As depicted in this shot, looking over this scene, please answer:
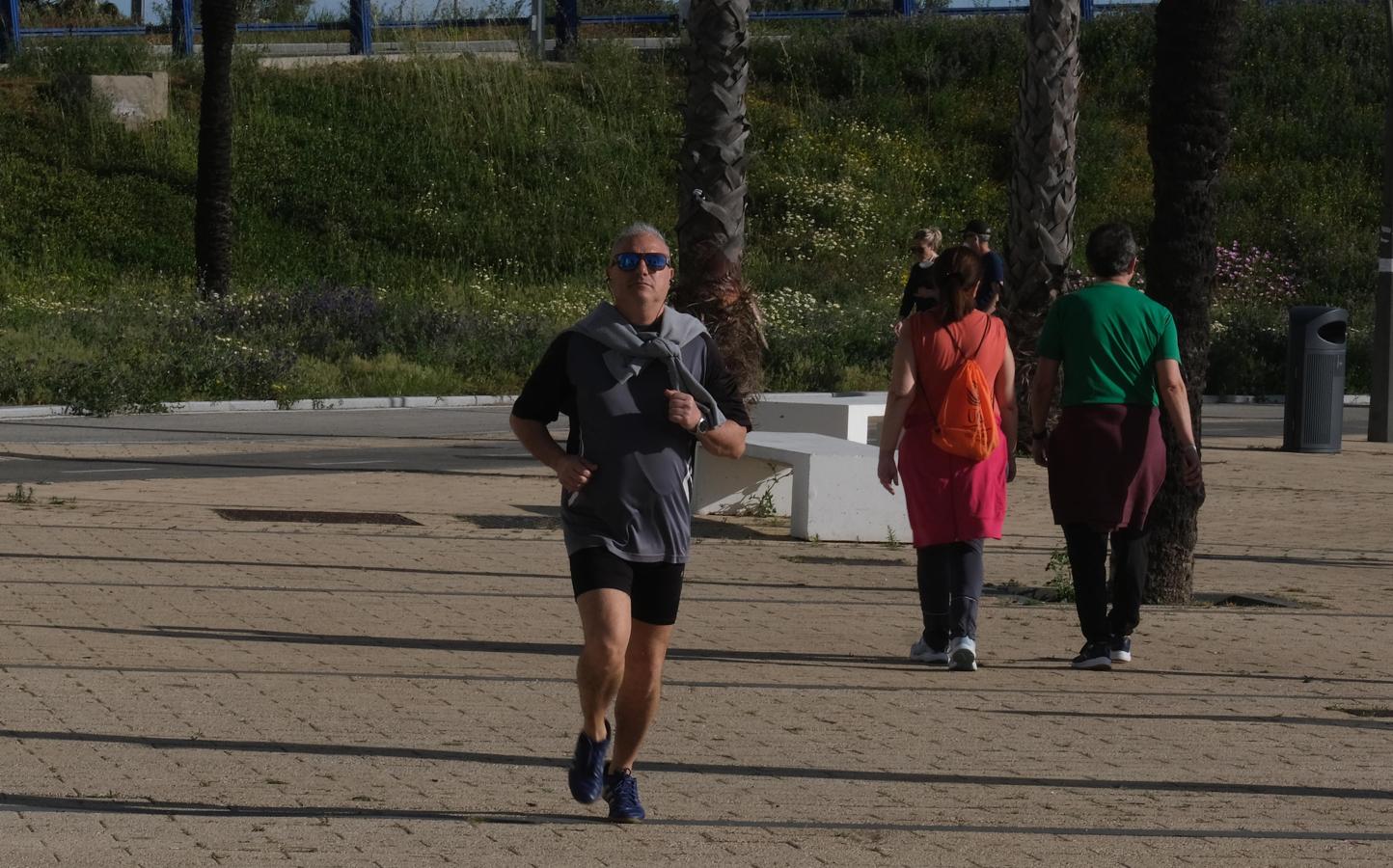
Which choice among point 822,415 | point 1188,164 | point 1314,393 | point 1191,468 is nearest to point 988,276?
point 822,415

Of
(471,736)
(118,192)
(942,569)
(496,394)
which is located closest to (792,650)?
(942,569)

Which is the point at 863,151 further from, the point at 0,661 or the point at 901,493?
the point at 0,661

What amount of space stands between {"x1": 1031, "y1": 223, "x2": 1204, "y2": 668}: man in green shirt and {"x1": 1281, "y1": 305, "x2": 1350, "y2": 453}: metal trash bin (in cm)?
1118

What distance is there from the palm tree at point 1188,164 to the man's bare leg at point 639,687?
Result: 16.3ft

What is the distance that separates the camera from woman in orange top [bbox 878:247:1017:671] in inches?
338

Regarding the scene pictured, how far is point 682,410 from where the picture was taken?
18.9 feet

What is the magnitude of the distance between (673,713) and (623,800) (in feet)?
5.50

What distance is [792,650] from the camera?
9.15 m

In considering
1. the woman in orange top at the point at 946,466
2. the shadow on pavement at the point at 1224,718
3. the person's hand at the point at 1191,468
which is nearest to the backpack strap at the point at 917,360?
the woman in orange top at the point at 946,466

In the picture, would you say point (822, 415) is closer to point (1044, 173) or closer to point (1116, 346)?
Result: point (1044, 173)

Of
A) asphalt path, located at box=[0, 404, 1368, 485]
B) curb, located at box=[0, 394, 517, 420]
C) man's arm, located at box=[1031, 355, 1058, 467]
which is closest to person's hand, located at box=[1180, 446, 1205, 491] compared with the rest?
man's arm, located at box=[1031, 355, 1058, 467]

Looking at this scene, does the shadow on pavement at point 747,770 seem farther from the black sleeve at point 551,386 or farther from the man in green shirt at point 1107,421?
the man in green shirt at point 1107,421

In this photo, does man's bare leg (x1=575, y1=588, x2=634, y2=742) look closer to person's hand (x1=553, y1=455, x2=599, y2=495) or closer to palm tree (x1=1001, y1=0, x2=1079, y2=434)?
person's hand (x1=553, y1=455, x2=599, y2=495)

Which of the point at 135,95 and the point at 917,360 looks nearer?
the point at 917,360
